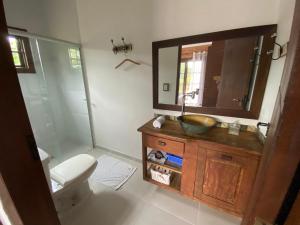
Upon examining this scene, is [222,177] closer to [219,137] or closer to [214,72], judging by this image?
[219,137]

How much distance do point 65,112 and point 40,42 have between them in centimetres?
115

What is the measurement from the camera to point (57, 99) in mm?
2455

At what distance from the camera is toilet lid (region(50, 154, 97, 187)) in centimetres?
129

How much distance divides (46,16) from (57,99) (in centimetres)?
134

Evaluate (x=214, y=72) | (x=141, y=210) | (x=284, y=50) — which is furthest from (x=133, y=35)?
(x=141, y=210)

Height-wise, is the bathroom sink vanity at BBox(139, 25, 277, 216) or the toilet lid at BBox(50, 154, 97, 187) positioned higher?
the bathroom sink vanity at BBox(139, 25, 277, 216)

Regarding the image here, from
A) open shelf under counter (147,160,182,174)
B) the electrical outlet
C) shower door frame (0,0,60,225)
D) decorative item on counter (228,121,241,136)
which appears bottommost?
open shelf under counter (147,160,182,174)

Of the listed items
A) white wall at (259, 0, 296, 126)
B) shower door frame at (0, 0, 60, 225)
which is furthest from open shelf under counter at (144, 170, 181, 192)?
shower door frame at (0, 0, 60, 225)

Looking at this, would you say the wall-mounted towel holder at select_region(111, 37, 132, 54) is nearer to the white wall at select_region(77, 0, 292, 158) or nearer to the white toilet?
the white wall at select_region(77, 0, 292, 158)

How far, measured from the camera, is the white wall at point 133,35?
1226 mm

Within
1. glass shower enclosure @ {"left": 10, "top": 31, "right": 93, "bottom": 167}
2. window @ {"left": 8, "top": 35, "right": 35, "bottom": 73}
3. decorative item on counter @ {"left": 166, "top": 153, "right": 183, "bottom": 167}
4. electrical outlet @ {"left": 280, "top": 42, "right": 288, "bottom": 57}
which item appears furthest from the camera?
glass shower enclosure @ {"left": 10, "top": 31, "right": 93, "bottom": 167}

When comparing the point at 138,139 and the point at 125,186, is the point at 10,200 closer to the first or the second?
the point at 125,186

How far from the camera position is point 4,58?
0.42m

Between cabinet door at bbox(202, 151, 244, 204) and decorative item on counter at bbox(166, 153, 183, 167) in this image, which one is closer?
cabinet door at bbox(202, 151, 244, 204)
